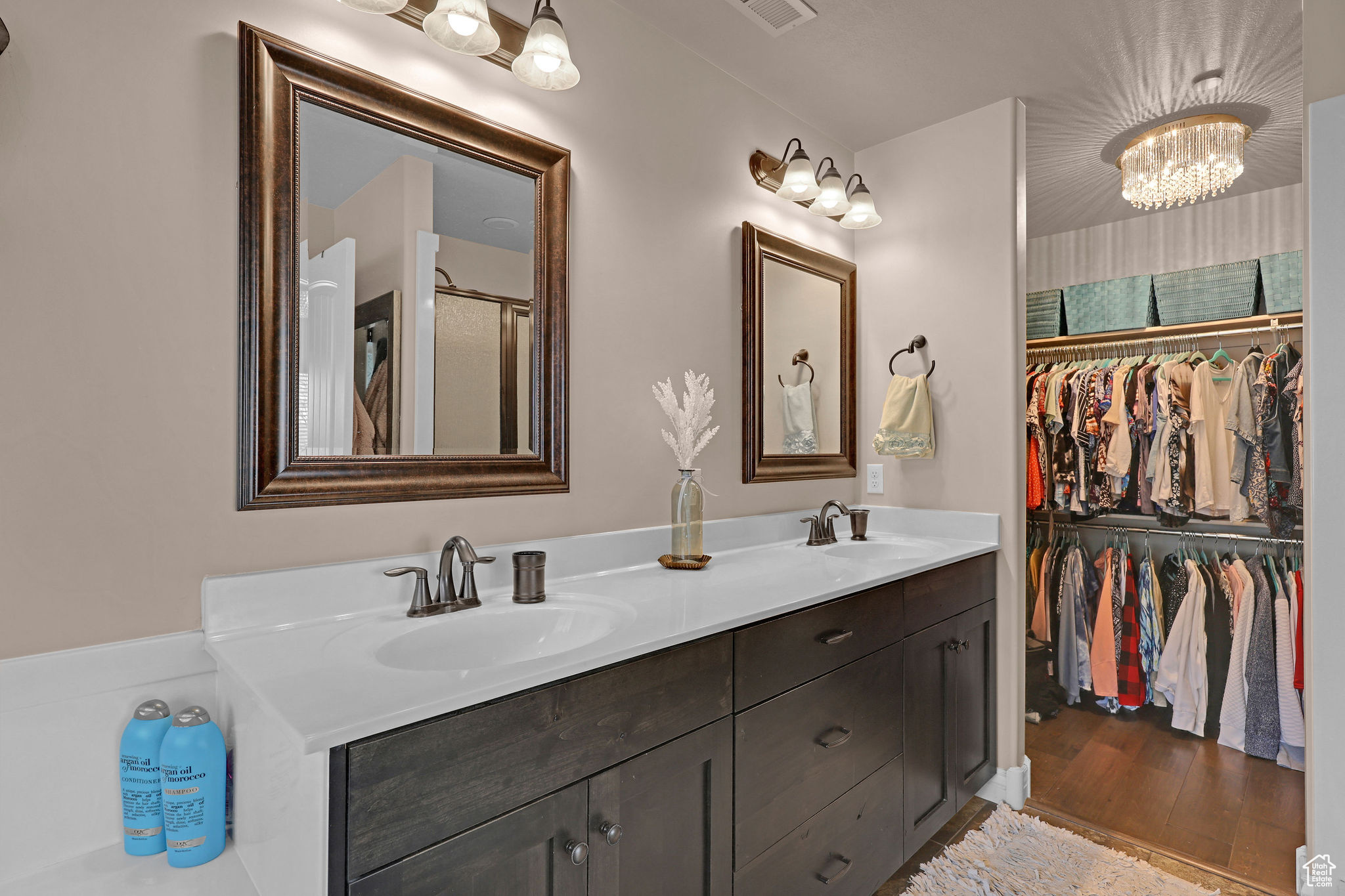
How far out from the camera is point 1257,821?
209 cm

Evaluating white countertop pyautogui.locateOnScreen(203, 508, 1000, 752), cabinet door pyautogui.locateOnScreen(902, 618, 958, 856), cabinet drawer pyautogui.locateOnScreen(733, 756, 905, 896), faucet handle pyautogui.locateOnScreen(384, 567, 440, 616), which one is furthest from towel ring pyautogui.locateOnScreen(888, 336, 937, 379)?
faucet handle pyautogui.locateOnScreen(384, 567, 440, 616)

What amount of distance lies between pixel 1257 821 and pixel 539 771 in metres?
2.46

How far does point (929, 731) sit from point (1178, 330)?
230 cm

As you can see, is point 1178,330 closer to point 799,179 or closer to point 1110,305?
point 1110,305

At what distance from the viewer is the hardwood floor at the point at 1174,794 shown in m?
1.95

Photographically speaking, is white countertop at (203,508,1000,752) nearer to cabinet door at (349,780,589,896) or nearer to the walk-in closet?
cabinet door at (349,780,589,896)

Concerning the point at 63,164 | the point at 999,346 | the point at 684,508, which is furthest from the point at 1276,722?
the point at 63,164

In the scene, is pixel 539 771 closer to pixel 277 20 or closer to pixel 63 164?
pixel 63 164

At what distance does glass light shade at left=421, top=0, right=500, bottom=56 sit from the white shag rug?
2255 millimetres

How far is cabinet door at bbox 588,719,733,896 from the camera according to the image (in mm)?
1026

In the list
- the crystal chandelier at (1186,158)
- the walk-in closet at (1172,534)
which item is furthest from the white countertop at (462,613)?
the crystal chandelier at (1186,158)

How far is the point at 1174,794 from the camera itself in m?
2.26

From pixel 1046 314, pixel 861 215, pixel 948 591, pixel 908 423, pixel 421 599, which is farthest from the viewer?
pixel 1046 314

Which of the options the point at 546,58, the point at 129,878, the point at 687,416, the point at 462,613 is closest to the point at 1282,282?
the point at 687,416
